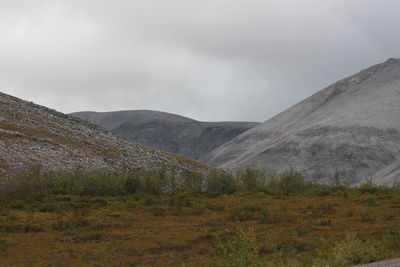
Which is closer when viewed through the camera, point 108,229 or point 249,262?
point 249,262

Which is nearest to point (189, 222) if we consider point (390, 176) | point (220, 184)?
point (220, 184)

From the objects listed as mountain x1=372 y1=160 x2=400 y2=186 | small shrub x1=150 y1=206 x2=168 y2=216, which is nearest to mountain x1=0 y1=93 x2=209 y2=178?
small shrub x1=150 y1=206 x2=168 y2=216

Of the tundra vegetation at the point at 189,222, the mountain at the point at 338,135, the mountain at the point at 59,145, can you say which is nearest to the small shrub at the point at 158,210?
the tundra vegetation at the point at 189,222

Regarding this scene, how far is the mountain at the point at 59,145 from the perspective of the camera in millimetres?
50094

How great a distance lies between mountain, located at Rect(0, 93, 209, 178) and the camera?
1972 inches

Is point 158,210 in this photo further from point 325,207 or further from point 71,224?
point 325,207

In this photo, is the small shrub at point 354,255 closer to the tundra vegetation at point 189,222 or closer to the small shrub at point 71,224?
the tundra vegetation at point 189,222

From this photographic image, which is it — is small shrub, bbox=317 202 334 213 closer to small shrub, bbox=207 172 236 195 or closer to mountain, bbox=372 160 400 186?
small shrub, bbox=207 172 236 195

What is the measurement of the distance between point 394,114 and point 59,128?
69811mm

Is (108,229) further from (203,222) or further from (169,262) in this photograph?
(169,262)

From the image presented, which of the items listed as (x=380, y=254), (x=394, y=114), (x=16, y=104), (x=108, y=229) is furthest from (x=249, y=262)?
(x=394, y=114)

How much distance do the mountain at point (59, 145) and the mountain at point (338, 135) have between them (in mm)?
30349

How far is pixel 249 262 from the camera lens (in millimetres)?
13992

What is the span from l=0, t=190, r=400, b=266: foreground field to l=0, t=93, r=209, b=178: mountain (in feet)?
39.9
